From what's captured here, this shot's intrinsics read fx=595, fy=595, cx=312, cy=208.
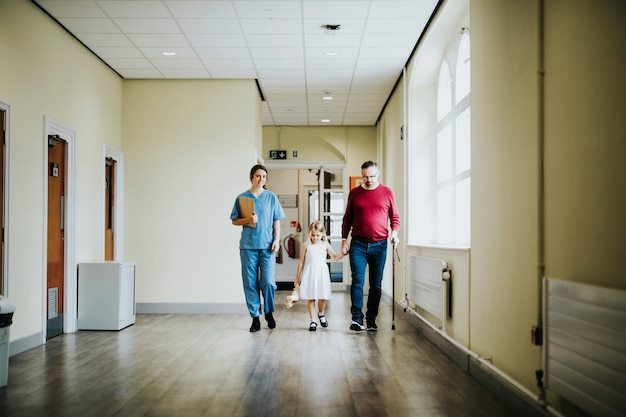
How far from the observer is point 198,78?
22.8 feet

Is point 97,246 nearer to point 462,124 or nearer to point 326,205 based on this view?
point 462,124

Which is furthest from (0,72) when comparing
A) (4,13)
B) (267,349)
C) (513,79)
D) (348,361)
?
(513,79)

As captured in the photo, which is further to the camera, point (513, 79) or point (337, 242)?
point (337, 242)

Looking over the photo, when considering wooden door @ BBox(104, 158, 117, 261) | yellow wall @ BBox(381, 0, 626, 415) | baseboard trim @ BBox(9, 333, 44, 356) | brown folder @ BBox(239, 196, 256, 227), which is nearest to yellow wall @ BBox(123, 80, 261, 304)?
wooden door @ BBox(104, 158, 117, 261)

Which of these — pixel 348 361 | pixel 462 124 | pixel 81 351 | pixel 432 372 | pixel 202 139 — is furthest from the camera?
pixel 202 139

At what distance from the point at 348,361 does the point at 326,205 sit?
595 cm

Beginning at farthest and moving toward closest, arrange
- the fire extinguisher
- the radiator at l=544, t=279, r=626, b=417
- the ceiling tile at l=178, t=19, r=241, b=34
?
the fire extinguisher
the ceiling tile at l=178, t=19, r=241, b=34
the radiator at l=544, t=279, r=626, b=417

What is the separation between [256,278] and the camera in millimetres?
5488

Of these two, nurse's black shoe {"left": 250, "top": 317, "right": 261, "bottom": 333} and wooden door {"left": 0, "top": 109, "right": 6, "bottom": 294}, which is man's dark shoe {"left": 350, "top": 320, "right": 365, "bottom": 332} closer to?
nurse's black shoe {"left": 250, "top": 317, "right": 261, "bottom": 333}

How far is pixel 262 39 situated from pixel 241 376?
325 centimetres

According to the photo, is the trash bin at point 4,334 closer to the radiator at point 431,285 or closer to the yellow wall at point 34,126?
the yellow wall at point 34,126

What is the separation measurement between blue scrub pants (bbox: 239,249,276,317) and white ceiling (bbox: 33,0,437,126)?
6.59 ft

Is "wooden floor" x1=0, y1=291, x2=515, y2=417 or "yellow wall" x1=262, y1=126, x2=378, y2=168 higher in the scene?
"yellow wall" x1=262, y1=126, x2=378, y2=168

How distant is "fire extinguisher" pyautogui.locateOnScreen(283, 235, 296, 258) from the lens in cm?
1170
